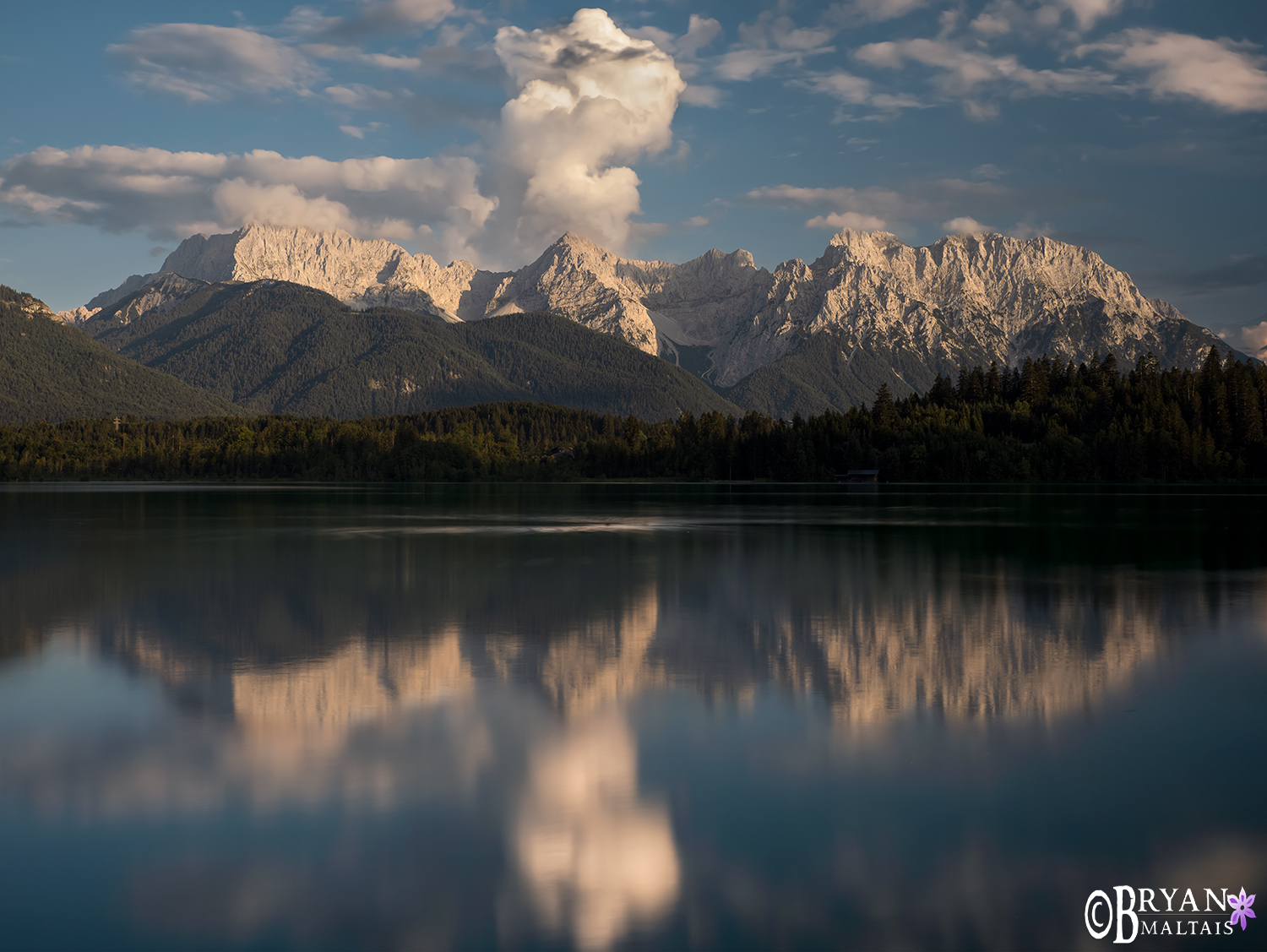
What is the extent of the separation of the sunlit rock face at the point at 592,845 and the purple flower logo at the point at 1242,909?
19.7ft

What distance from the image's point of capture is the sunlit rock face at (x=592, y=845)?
9.81 meters

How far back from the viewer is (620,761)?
14.7 m

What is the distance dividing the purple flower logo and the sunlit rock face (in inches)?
236

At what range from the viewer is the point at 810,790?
13.4 meters

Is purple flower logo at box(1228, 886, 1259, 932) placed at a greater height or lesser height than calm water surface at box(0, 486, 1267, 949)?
lesser

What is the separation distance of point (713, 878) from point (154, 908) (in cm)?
610

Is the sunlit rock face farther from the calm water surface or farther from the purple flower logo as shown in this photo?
the purple flower logo

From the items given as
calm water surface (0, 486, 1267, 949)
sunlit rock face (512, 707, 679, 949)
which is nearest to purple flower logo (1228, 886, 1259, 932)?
calm water surface (0, 486, 1267, 949)

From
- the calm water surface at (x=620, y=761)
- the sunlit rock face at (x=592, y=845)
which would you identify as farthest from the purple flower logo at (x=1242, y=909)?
the sunlit rock face at (x=592, y=845)

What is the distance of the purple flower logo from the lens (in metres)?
9.86

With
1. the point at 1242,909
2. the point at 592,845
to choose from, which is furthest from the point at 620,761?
the point at 1242,909

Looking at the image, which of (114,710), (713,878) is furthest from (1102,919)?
(114,710)

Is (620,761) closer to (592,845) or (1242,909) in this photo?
(592,845)

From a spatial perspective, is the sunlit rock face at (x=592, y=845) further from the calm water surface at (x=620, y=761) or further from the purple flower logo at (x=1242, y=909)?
the purple flower logo at (x=1242, y=909)
